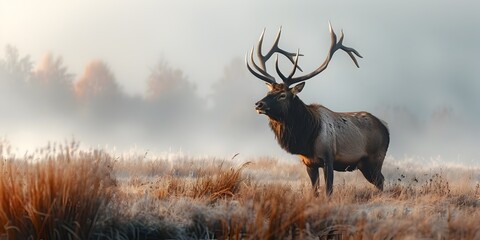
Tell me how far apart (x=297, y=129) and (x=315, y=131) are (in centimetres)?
29

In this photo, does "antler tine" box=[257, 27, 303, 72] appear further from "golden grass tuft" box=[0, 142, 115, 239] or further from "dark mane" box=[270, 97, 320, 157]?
"golden grass tuft" box=[0, 142, 115, 239]


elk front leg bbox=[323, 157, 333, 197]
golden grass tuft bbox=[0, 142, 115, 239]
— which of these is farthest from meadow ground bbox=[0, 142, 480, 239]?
elk front leg bbox=[323, 157, 333, 197]

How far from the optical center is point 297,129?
9.21 metres

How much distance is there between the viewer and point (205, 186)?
7.31 metres

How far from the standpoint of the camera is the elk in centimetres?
912

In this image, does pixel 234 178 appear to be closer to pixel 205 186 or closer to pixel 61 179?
pixel 205 186

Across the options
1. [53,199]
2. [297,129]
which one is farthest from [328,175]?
[53,199]

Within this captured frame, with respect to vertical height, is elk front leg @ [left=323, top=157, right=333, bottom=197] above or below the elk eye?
below

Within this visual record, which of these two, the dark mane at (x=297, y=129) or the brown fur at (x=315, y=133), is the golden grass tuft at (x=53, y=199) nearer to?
the brown fur at (x=315, y=133)

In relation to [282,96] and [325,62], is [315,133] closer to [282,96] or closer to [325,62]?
[282,96]

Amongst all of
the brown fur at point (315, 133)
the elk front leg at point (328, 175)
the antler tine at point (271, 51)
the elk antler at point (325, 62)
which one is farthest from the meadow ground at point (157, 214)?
the antler tine at point (271, 51)

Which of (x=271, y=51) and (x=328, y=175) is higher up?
(x=271, y=51)

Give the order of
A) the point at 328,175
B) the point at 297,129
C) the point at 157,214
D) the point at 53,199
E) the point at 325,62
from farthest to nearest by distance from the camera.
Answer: the point at 325,62 < the point at 297,129 < the point at 328,175 < the point at 157,214 < the point at 53,199

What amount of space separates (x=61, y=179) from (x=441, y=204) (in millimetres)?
5306
